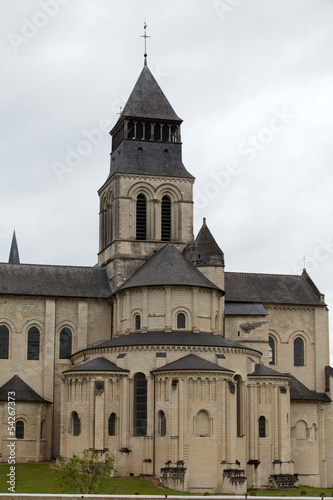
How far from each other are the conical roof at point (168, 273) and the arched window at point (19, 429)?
12805 mm

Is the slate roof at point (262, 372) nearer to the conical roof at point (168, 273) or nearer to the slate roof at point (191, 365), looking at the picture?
the slate roof at point (191, 365)

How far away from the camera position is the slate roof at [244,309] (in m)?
73.4

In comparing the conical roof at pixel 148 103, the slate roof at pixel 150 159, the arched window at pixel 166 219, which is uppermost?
the conical roof at pixel 148 103

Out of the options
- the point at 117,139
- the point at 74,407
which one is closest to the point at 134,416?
the point at 74,407

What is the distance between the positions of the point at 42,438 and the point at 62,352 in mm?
7324

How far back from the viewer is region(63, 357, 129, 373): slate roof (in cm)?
6038

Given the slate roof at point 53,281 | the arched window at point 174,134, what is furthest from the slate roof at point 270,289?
the arched window at point 174,134

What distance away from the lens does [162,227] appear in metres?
76.5

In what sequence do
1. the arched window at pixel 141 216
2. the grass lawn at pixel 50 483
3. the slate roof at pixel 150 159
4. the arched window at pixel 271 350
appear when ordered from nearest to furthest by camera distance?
the grass lawn at pixel 50 483
the arched window at pixel 141 216
the arched window at pixel 271 350
the slate roof at pixel 150 159

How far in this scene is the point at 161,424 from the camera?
59344mm

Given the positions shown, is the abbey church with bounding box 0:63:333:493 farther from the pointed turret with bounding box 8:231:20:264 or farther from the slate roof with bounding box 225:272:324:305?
the pointed turret with bounding box 8:231:20:264

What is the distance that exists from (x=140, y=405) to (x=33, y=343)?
44.6 ft

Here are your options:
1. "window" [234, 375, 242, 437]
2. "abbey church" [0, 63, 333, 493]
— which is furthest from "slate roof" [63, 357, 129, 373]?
"window" [234, 375, 242, 437]

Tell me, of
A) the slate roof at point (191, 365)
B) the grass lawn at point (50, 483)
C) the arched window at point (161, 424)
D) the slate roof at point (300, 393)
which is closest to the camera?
the grass lawn at point (50, 483)
